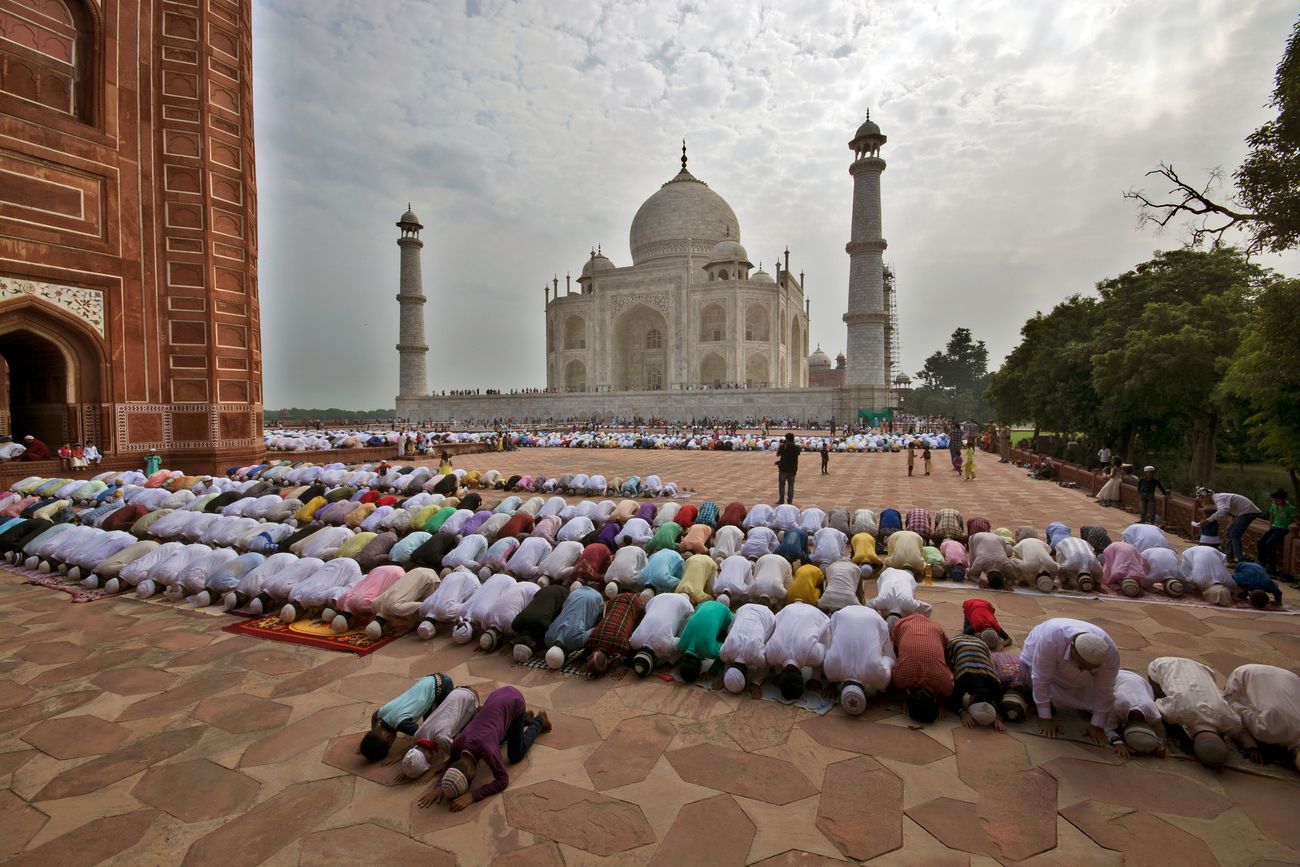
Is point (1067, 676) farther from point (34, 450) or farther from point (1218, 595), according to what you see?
point (34, 450)

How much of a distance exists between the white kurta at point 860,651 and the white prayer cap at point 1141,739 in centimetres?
126

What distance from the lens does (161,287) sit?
13.4m

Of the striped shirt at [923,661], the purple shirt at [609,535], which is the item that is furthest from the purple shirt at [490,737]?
the purple shirt at [609,535]

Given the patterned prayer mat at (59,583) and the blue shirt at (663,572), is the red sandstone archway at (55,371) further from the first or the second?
the blue shirt at (663,572)

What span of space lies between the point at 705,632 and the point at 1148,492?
879 cm

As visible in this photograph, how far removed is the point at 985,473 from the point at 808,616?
1476 centimetres

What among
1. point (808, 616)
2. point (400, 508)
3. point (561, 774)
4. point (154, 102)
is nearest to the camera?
point (561, 774)

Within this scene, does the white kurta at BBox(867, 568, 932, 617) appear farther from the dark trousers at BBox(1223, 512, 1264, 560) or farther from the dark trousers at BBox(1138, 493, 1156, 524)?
the dark trousers at BBox(1138, 493, 1156, 524)

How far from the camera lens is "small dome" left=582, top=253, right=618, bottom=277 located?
49.1 meters

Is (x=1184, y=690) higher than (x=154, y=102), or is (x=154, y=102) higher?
(x=154, y=102)

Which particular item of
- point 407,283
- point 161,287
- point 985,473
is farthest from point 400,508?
point 407,283

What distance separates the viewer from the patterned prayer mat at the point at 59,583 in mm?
6379

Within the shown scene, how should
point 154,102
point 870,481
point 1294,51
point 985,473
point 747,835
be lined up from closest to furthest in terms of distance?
point 747,835 < point 1294,51 < point 154,102 < point 870,481 < point 985,473

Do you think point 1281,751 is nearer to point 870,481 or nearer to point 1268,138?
point 1268,138
